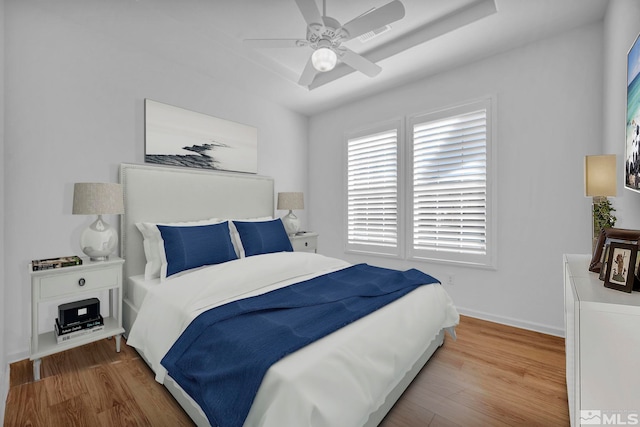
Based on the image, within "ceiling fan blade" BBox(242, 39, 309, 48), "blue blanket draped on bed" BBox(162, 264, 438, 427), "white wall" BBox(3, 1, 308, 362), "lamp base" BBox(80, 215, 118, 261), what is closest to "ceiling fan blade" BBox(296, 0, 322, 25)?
"ceiling fan blade" BBox(242, 39, 309, 48)

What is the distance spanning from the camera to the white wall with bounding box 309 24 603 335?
2.49 m

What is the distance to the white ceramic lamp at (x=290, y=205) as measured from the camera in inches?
151

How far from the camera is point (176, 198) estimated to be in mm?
2898

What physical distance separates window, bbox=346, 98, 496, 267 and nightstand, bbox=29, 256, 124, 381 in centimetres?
278

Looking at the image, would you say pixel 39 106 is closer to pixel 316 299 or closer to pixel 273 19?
pixel 273 19

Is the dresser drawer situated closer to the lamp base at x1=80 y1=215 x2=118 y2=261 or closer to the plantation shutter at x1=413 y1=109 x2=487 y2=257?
the lamp base at x1=80 y1=215 x2=118 y2=261

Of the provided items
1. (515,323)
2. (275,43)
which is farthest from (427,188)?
(275,43)

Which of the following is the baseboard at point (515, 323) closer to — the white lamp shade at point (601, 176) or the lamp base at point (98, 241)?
the white lamp shade at point (601, 176)

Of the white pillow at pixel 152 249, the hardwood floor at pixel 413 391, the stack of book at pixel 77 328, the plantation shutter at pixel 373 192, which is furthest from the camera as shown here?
the plantation shutter at pixel 373 192

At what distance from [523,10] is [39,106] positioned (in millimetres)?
3872

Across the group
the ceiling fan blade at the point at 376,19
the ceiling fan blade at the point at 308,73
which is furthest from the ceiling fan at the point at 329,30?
the ceiling fan blade at the point at 308,73

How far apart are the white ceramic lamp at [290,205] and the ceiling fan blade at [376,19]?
2.21 meters

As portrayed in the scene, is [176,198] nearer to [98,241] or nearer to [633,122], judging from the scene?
[98,241]

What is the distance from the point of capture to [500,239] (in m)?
2.89
